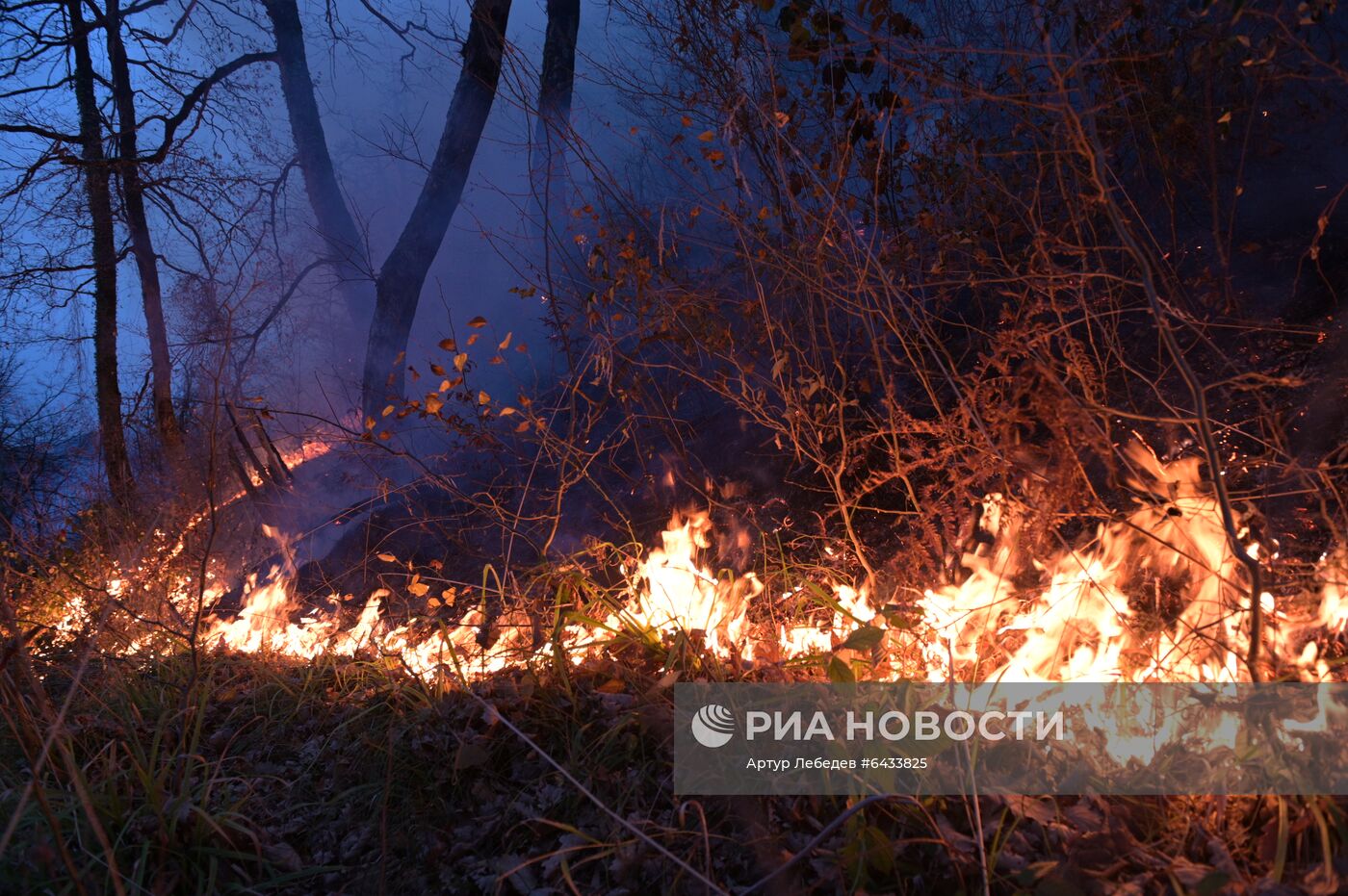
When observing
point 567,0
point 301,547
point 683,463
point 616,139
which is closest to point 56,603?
point 301,547

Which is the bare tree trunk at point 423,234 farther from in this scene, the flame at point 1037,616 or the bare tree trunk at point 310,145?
the flame at point 1037,616

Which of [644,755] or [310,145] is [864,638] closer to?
[644,755]

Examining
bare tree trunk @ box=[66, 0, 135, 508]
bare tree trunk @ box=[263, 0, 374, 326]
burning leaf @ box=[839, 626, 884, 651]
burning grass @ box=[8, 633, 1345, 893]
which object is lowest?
burning grass @ box=[8, 633, 1345, 893]

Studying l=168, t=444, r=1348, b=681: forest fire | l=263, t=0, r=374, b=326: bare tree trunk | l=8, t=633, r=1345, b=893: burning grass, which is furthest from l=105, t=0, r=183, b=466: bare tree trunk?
l=168, t=444, r=1348, b=681: forest fire

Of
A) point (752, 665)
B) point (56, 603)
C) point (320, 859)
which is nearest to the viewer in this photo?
point (320, 859)

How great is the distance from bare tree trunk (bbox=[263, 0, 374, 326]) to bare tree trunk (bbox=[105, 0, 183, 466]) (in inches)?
81.1

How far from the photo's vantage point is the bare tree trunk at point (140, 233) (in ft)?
27.1

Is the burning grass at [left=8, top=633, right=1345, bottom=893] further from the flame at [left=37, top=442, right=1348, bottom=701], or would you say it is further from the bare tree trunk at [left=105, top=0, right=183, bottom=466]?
the bare tree trunk at [left=105, top=0, right=183, bottom=466]

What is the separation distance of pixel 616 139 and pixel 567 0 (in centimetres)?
401

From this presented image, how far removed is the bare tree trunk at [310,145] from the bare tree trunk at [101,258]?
2557 mm

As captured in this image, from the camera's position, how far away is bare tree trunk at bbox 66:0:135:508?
316 inches

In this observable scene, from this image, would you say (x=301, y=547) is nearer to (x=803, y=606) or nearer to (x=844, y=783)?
(x=803, y=606)

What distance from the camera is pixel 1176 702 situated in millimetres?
2035

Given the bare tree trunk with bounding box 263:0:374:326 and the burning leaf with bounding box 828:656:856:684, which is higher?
the bare tree trunk with bounding box 263:0:374:326
